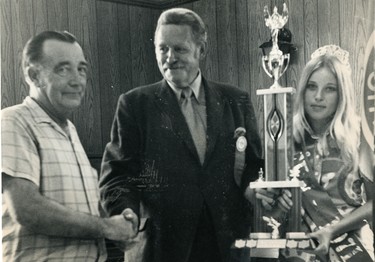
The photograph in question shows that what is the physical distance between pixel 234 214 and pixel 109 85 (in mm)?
561

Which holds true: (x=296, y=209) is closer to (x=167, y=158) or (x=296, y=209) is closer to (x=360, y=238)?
(x=360, y=238)

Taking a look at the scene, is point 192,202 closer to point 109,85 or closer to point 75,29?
point 109,85

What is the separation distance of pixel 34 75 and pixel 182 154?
0.51 metres

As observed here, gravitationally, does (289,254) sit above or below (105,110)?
below

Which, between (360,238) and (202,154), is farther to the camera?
(202,154)

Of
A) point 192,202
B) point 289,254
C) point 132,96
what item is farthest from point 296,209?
point 132,96

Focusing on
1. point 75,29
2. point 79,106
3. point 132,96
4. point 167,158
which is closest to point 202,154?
point 167,158

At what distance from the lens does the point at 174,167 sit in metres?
1.82

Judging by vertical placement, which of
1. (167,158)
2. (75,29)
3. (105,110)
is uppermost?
(75,29)

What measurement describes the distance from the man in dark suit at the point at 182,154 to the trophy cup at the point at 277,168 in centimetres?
6

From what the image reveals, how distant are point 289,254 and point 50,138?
78cm

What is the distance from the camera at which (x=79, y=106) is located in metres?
1.85

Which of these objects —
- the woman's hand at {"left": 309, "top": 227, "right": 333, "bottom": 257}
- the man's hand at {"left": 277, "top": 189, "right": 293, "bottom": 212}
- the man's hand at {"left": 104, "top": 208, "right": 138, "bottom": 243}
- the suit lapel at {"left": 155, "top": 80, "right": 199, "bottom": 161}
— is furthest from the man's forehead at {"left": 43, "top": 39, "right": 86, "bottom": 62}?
the woman's hand at {"left": 309, "top": 227, "right": 333, "bottom": 257}

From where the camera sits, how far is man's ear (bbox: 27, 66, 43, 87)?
1.80 metres
